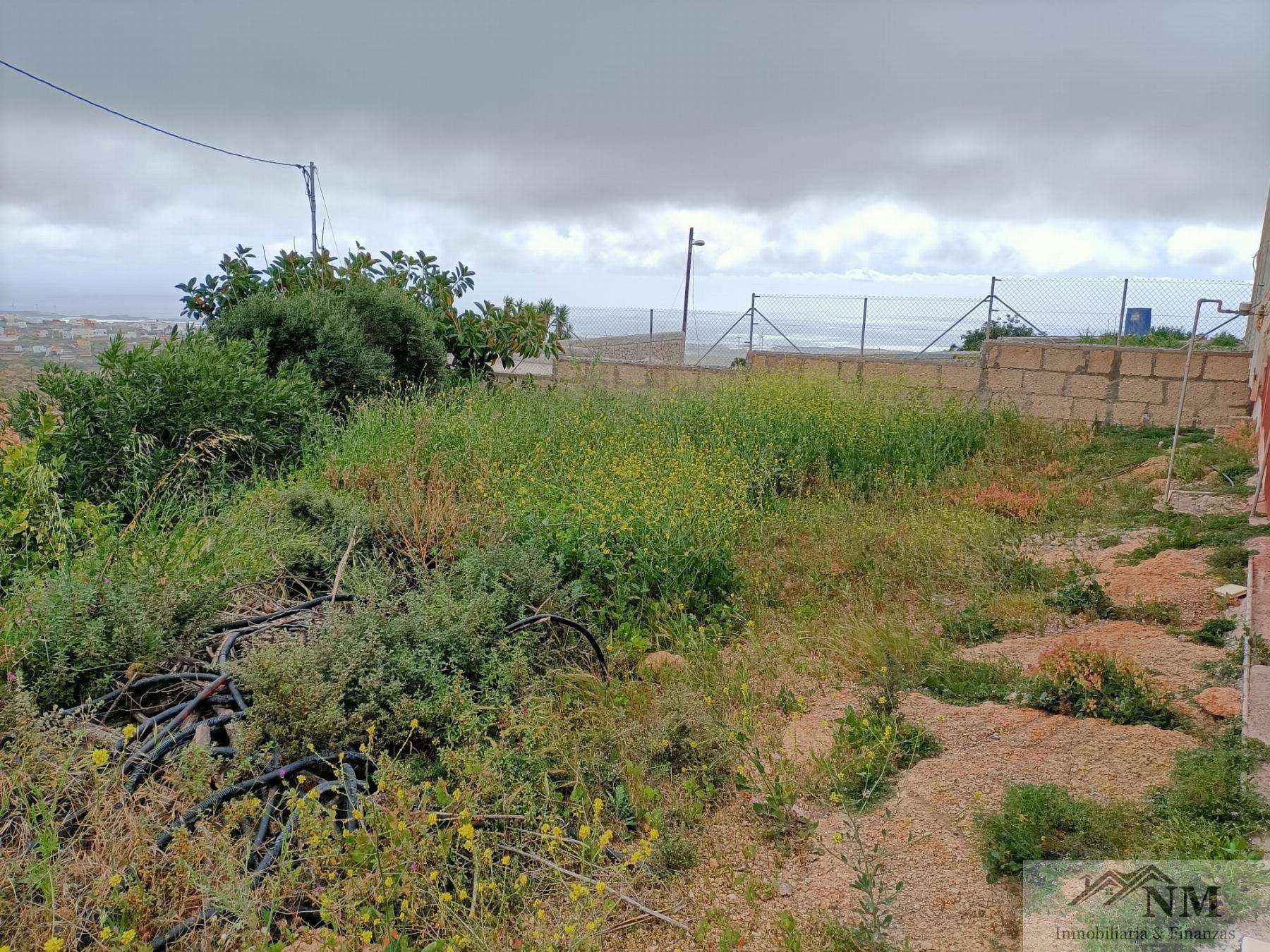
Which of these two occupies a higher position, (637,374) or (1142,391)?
(1142,391)

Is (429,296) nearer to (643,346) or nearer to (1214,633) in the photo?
(643,346)

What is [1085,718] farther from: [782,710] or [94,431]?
[94,431]

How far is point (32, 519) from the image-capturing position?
4.87m

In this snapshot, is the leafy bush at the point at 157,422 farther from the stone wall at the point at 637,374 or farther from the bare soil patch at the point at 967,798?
the bare soil patch at the point at 967,798

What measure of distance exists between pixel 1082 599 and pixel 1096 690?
1.31m

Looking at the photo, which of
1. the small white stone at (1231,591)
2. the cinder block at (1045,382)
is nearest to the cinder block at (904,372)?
the cinder block at (1045,382)

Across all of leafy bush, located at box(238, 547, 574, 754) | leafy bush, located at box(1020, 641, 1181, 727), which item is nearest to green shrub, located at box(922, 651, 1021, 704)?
leafy bush, located at box(1020, 641, 1181, 727)

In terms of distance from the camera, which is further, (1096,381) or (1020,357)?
(1020,357)

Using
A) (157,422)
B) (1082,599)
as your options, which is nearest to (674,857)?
(1082,599)

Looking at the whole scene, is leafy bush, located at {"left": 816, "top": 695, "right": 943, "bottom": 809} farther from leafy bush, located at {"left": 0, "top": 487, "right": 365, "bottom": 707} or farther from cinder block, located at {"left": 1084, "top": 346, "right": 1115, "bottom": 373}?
cinder block, located at {"left": 1084, "top": 346, "right": 1115, "bottom": 373}

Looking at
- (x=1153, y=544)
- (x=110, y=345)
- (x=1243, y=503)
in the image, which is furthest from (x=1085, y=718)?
(x=110, y=345)

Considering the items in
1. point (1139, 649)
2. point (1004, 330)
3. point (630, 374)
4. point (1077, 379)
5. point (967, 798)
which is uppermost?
point (1004, 330)

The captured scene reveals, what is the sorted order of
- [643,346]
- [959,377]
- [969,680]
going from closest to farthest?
[969,680]
[959,377]
[643,346]

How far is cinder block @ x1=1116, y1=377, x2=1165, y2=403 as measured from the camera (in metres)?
9.99
